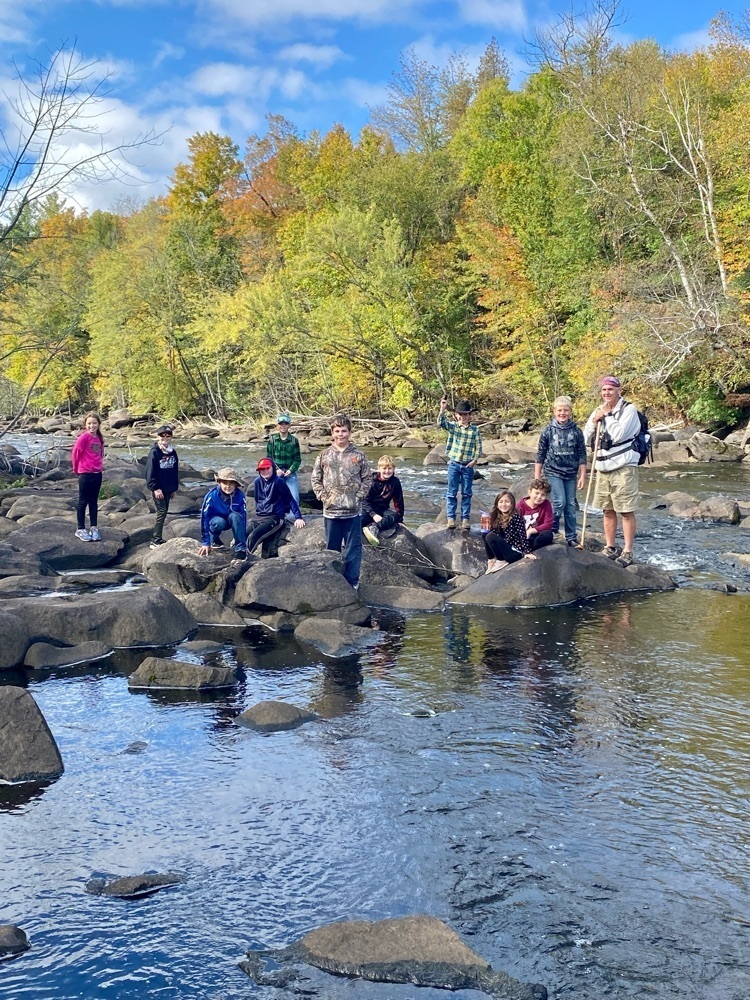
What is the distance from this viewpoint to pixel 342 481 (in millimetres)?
10961

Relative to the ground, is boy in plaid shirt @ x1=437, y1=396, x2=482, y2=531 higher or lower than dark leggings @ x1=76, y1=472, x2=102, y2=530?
higher

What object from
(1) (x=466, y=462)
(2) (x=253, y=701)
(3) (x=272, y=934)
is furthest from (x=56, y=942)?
(1) (x=466, y=462)

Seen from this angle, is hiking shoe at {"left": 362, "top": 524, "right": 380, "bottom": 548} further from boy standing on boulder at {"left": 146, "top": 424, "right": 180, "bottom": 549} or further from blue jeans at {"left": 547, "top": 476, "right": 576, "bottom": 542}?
boy standing on boulder at {"left": 146, "top": 424, "right": 180, "bottom": 549}

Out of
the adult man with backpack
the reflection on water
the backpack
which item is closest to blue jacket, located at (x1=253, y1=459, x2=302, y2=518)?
the reflection on water

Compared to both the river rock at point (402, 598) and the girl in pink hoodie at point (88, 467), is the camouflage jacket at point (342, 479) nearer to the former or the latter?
the river rock at point (402, 598)

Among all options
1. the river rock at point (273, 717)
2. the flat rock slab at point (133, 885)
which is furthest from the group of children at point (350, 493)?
the flat rock slab at point (133, 885)

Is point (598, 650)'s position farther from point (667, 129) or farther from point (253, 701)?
point (667, 129)

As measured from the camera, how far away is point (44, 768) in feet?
22.2

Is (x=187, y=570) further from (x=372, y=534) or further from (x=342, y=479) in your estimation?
(x=372, y=534)

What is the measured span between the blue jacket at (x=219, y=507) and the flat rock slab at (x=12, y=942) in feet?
25.6

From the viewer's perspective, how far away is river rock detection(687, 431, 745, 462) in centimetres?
2852

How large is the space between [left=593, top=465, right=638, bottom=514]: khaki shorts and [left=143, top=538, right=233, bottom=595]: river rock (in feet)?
16.2

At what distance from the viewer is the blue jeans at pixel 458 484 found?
46.6 feet

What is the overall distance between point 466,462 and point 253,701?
669cm
